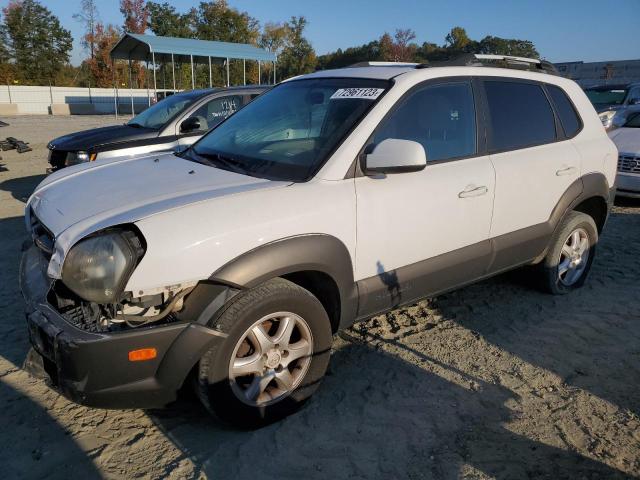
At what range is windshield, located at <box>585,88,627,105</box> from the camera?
1350cm

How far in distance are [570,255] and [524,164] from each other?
1306 millimetres

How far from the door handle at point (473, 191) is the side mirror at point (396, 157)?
621mm

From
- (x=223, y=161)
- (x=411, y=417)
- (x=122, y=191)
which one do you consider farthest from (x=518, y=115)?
(x=122, y=191)

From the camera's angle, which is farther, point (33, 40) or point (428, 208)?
point (33, 40)

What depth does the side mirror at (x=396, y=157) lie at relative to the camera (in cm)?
279

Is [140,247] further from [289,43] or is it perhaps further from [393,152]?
[289,43]

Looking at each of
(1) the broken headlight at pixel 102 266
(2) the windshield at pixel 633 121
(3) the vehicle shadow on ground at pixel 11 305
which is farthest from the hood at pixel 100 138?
(2) the windshield at pixel 633 121

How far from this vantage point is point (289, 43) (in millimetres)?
60062

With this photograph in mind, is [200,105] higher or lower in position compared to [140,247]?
higher

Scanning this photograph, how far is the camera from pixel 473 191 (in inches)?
134

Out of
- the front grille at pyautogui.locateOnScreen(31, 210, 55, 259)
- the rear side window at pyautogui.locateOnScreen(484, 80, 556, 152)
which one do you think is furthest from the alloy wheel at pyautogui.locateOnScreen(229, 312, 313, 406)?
the rear side window at pyautogui.locateOnScreen(484, 80, 556, 152)

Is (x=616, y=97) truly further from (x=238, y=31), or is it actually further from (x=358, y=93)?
(x=238, y=31)

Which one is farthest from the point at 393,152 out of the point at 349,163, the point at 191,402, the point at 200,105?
the point at 200,105

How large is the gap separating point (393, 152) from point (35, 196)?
217cm
